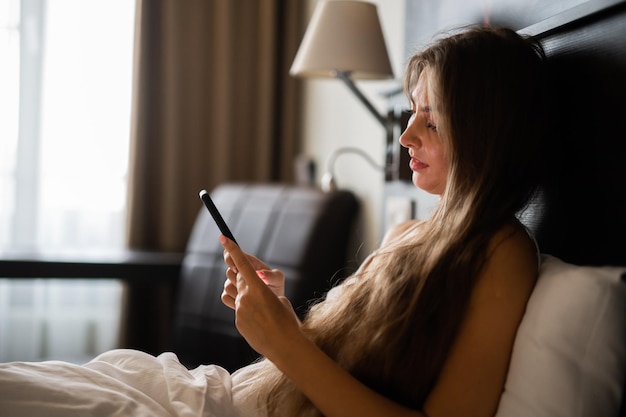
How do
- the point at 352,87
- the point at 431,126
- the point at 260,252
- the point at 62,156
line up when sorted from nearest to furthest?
the point at 431,126 → the point at 352,87 → the point at 260,252 → the point at 62,156

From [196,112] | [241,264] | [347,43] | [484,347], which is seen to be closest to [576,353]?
[484,347]

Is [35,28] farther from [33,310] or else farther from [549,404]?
[549,404]

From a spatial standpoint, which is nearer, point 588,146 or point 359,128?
point 588,146

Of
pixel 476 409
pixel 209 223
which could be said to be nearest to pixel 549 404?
pixel 476 409

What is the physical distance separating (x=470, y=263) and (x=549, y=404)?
0.21 meters

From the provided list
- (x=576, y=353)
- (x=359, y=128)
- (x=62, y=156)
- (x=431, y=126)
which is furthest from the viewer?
(x=62, y=156)

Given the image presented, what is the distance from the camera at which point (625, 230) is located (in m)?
0.97

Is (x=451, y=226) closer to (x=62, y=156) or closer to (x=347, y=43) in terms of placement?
(x=347, y=43)

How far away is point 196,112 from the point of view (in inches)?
120

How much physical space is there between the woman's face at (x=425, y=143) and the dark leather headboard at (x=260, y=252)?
39.8 inches

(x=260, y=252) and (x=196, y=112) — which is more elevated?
(x=196, y=112)

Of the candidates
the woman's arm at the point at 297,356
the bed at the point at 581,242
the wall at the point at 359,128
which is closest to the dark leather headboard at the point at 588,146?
the bed at the point at 581,242

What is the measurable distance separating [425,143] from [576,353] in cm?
41

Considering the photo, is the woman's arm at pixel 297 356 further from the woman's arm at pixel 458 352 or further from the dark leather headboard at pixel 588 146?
the dark leather headboard at pixel 588 146
